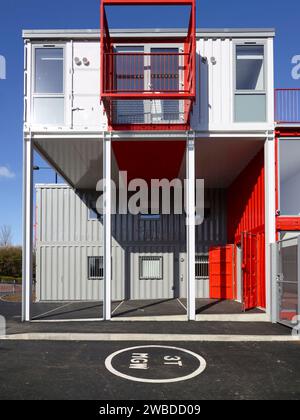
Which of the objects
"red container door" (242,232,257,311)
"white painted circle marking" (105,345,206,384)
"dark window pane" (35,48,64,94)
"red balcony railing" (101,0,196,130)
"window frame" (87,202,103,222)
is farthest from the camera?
"window frame" (87,202,103,222)

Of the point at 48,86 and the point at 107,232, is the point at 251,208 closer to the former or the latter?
the point at 107,232

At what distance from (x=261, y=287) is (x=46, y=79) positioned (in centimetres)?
867

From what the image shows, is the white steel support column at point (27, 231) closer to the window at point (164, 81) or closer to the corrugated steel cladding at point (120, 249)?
the window at point (164, 81)

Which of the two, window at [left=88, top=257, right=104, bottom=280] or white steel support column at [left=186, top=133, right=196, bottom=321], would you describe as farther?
window at [left=88, top=257, right=104, bottom=280]

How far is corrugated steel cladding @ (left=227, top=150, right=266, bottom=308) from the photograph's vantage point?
12.2 m

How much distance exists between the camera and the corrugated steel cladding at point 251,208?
40.0ft

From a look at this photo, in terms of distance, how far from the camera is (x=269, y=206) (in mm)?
11438

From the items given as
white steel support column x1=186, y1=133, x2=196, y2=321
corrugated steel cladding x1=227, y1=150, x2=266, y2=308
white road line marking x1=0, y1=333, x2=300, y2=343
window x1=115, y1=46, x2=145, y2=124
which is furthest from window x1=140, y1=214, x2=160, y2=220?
white road line marking x1=0, y1=333, x2=300, y2=343

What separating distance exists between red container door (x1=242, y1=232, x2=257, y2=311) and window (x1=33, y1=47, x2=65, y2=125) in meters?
6.44

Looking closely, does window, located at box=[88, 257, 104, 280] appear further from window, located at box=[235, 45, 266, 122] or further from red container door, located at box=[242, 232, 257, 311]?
window, located at box=[235, 45, 266, 122]

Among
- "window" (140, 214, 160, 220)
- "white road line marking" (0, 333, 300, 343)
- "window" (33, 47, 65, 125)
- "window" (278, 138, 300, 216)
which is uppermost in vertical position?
"window" (33, 47, 65, 125)

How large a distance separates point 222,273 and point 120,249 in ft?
14.7

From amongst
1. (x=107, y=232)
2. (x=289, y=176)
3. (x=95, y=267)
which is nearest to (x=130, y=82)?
(x=107, y=232)
